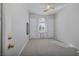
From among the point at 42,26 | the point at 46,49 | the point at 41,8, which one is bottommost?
the point at 46,49

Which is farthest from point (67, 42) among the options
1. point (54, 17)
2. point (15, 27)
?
point (15, 27)

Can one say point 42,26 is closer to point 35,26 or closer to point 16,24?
point 35,26

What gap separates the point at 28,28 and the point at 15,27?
0.20 m

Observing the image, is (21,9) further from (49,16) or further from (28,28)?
(49,16)

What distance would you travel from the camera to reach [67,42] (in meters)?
1.89

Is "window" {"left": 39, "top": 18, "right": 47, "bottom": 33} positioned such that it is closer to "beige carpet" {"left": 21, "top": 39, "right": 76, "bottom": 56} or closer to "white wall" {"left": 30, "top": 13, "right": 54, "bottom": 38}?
"white wall" {"left": 30, "top": 13, "right": 54, "bottom": 38}

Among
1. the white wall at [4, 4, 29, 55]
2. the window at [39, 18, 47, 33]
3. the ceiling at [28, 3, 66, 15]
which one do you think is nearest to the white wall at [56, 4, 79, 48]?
the ceiling at [28, 3, 66, 15]

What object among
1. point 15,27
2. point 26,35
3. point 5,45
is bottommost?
point 5,45

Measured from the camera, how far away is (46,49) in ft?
6.22

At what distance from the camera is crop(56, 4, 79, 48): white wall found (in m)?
1.86

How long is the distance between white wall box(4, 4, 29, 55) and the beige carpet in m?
0.11

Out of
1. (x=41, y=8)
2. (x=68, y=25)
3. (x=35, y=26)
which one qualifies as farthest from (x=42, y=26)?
(x=68, y=25)

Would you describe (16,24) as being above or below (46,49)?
above

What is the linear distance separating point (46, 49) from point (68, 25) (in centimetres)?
50
